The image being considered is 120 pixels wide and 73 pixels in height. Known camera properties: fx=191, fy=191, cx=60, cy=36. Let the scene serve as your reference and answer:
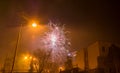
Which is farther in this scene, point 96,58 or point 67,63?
point 67,63

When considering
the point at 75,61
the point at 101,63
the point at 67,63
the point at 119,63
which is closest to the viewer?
the point at 119,63

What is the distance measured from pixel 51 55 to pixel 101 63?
612 inches

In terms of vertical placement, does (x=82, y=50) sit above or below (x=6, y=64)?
above

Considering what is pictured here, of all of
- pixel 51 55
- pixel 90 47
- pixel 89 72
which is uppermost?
pixel 90 47

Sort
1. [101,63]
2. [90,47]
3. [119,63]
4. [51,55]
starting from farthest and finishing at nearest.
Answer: [90,47] < [101,63] < [119,63] < [51,55]

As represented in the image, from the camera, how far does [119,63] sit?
4156 cm

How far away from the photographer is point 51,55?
1462 inches

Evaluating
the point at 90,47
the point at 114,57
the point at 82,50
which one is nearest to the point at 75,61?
the point at 82,50

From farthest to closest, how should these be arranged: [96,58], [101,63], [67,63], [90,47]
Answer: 1. [67,63]
2. [90,47]
3. [96,58]
4. [101,63]

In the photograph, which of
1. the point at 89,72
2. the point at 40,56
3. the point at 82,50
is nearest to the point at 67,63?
the point at 82,50

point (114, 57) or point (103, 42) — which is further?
point (103, 42)

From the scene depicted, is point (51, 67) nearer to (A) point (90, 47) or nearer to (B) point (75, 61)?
(A) point (90, 47)

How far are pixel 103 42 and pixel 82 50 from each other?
12.8 meters

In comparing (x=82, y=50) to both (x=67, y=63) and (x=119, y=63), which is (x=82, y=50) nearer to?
(x=67, y=63)
